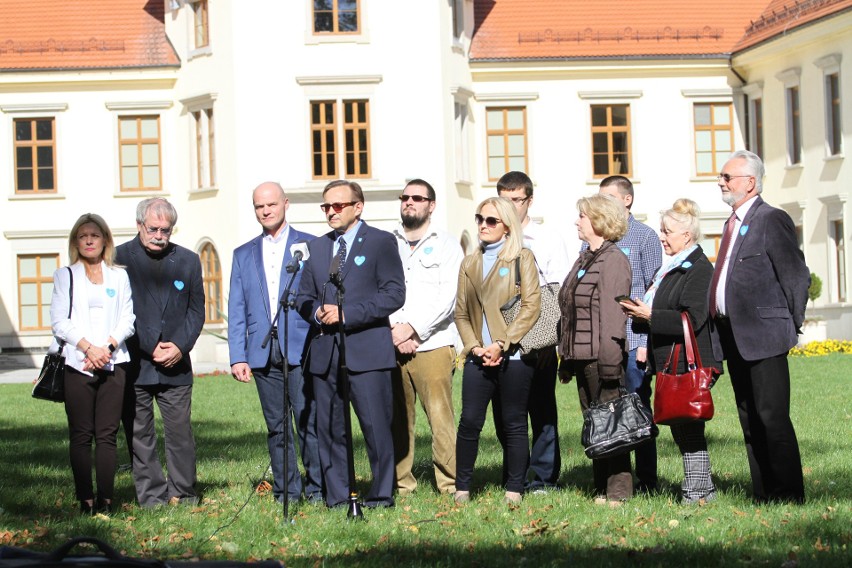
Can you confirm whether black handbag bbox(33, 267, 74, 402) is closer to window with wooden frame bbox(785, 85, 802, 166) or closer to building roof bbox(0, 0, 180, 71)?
building roof bbox(0, 0, 180, 71)

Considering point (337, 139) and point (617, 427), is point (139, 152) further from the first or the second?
point (617, 427)

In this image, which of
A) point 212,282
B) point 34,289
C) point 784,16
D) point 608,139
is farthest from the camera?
point 608,139

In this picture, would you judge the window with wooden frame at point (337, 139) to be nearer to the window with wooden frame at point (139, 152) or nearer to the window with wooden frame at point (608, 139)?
the window with wooden frame at point (139, 152)

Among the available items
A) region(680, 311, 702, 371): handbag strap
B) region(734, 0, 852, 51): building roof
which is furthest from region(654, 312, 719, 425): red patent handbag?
region(734, 0, 852, 51): building roof

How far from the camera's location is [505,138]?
123 ft

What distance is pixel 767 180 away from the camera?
3706 centimetres

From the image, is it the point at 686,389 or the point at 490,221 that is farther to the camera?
the point at 490,221

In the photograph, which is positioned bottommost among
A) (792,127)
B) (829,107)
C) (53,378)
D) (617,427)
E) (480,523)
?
(480,523)

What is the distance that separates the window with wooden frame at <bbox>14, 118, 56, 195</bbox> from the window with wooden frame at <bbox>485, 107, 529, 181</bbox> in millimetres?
11772

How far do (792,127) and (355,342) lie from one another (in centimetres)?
2918

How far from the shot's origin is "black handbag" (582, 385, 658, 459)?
8.52 metres

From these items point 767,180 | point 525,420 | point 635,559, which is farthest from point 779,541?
point 767,180

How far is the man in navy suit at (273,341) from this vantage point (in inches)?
368

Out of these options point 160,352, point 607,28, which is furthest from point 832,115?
point 160,352
